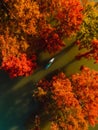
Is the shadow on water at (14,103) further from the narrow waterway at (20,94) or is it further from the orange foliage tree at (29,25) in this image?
the orange foliage tree at (29,25)

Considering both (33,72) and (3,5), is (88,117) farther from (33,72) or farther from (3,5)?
(3,5)

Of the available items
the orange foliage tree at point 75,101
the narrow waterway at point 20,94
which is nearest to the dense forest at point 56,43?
the orange foliage tree at point 75,101

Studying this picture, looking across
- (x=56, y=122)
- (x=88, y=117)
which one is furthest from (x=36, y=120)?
(x=88, y=117)

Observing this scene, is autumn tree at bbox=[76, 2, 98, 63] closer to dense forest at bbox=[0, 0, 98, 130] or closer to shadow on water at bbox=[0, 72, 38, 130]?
dense forest at bbox=[0, 0, 98, 130]

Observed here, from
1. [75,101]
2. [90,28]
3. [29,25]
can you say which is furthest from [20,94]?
[90,28]

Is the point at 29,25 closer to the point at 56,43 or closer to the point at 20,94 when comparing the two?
the point at 56,43
